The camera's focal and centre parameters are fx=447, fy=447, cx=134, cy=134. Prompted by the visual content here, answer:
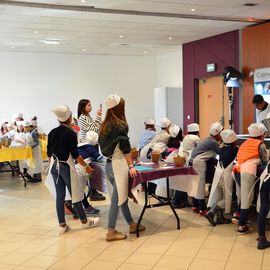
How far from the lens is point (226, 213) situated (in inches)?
199

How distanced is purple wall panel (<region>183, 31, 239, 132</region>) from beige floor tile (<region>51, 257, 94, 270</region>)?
21.8 ft

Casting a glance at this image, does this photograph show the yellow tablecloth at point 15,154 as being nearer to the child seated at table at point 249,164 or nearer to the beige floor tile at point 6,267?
the beige floor tile at point 6,267

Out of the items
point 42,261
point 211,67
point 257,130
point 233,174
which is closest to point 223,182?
point 233,174

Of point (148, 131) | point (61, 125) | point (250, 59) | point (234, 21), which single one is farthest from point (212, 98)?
point (61, 125)

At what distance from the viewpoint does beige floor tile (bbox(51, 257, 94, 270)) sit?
3754mm

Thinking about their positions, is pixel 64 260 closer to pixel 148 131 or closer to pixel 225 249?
pixel 225 249

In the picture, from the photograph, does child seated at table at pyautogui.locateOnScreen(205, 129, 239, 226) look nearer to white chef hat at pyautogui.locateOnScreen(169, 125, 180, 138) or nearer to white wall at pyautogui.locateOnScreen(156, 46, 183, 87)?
white chef hat at pyautogui.locateOnScreen(169, 125, 180, 138)

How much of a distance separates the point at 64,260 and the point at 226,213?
2.01 m

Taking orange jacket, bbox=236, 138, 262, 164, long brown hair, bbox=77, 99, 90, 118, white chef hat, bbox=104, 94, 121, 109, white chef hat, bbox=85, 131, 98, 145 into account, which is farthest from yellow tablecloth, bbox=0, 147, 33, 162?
orange jacket, bbox=236, 138, 262, 164

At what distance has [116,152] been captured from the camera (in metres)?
4.43

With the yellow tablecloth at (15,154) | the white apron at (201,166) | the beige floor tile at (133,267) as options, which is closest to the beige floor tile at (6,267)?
the beige floor tile at (133,267)

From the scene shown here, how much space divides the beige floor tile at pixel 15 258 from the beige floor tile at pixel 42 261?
7 centimetres

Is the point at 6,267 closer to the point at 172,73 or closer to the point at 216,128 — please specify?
the point at 216,128

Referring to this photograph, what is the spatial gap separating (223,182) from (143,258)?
1.44m
